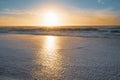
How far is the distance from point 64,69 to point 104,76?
4.23ft

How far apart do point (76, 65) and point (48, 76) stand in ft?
4.79

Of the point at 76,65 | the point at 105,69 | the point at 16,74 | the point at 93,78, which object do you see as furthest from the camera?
the point at 76,65

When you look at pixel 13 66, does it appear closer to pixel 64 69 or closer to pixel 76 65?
pixel 64 69

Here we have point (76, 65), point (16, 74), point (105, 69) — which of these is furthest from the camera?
point (76, 65)

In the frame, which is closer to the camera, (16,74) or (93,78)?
(93,78)

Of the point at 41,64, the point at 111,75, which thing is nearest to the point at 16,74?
the point at 41,64

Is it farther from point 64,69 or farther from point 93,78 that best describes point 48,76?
point 93,78

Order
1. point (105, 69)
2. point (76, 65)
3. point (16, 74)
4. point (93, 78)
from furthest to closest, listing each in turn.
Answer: point (76, 65), point (105, 69), point (16, 74), point (93, 78)

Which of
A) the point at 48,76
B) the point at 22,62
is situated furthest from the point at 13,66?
the point at 48,76

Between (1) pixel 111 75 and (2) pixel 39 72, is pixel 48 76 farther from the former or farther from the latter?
(1) pixel 111 75

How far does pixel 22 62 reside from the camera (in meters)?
6.55

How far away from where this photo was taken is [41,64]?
20.7ft

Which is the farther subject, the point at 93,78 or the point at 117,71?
the point at 117,71

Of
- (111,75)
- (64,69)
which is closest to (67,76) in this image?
(64,69)
